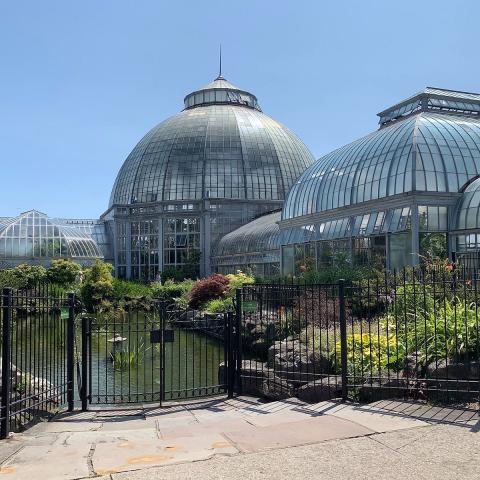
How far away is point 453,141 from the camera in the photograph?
28328mm

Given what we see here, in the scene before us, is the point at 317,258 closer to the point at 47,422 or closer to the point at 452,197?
the point at 452,197

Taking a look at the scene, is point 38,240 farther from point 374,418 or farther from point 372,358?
point 374,418

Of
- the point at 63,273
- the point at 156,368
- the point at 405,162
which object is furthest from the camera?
the point at 63,273

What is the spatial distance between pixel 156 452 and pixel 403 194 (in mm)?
21903

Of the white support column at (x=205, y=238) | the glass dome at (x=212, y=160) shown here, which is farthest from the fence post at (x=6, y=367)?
the glass dome at (x=212, y=160)

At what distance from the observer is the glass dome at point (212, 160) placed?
60094 millimetres

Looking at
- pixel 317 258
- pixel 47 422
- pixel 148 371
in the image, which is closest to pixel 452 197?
pixel 317 258

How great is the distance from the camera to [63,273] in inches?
1634

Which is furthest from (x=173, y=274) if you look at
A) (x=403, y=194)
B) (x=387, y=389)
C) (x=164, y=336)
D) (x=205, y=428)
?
(x=205, y=428)

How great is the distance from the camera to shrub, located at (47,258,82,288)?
135 feet

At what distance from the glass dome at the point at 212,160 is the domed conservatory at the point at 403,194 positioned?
2466cm

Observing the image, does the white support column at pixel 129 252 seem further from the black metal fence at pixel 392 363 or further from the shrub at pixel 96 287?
the black metal fence at pixel 392 363

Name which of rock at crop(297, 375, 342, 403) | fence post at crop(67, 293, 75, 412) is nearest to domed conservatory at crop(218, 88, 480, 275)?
rock at crop(297, 375, 342, 403)

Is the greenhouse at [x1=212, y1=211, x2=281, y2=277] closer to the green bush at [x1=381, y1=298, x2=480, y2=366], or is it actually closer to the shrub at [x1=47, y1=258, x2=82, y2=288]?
the shrub at [x1=47, y1=258, x2=82, y2=288]
